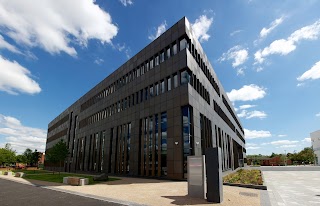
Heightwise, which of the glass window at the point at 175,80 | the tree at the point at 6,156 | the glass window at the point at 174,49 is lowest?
the tree at the point at 6,156

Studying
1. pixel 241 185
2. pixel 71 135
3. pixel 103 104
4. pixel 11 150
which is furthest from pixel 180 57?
pixel 11 150

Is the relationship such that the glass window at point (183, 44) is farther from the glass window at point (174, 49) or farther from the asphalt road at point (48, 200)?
the asphalt road at point (48, 200)

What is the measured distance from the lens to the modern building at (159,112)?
24.7 metres

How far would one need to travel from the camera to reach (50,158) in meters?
41.3

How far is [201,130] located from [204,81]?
833 cm

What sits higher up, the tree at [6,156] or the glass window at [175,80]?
the glass window at [175,80]

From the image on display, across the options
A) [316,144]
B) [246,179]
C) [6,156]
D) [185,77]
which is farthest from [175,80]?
[6,156]

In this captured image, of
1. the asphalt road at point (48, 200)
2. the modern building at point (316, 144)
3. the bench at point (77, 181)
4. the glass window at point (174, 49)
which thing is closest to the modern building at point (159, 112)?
the glass window at point (174, 49)

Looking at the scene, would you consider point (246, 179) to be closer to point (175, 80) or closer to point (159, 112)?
point (159, 112)

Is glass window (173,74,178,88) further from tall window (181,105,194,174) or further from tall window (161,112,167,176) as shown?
tall window (161,112,167,176)

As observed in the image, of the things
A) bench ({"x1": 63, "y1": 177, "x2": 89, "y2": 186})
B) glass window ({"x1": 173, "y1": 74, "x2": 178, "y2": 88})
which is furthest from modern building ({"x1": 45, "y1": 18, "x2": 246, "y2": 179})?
bench ({"x1": 63, "y1": 177, "x2": 89, "y2": 186})

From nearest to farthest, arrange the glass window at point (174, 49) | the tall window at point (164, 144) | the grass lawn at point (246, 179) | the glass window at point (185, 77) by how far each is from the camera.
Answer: the grass lawn at point (246, 179) < the tall window at point (164, 144) < the glass window at point (185, 77) < the glass window at point (174, 49)

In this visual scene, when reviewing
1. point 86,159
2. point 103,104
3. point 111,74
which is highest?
point 111,74

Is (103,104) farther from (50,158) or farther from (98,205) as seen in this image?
(98,205)
